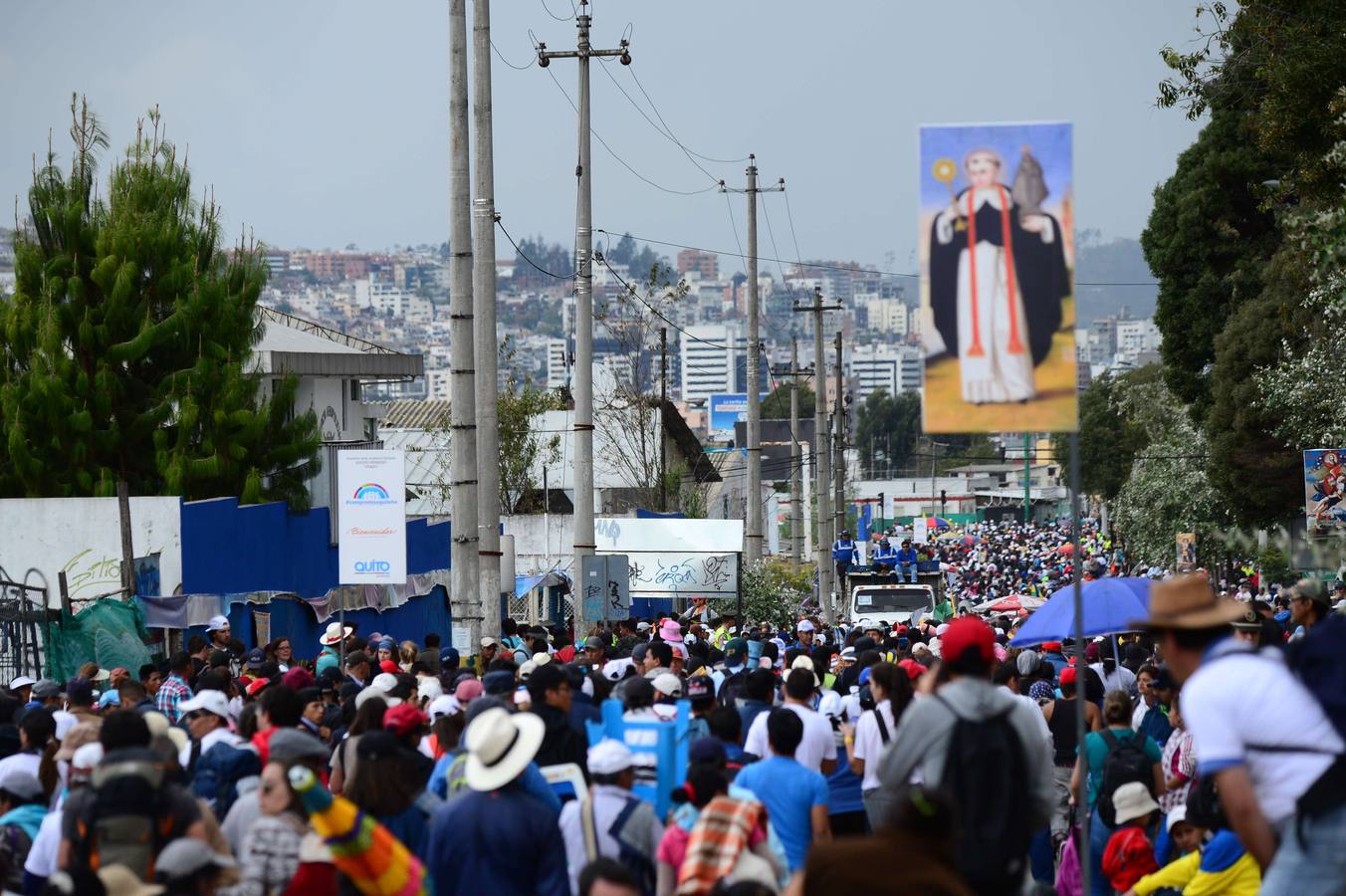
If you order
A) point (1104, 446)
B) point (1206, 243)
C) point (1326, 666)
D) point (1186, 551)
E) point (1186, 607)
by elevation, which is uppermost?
point (1206, 243)

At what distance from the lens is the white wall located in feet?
79.2

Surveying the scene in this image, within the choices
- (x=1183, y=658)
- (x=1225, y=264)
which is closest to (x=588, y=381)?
(x=1183, y=658)

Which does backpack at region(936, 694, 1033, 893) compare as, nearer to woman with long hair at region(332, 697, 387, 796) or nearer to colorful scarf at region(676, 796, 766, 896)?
colorful scarf at region(676, 796, 766, 896)

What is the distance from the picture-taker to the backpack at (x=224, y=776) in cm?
811

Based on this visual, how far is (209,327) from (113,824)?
2403 centimetres

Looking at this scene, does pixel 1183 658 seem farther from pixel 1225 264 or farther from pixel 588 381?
pixel 1225 264

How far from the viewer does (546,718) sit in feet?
28.5

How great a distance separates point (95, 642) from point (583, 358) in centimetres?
815

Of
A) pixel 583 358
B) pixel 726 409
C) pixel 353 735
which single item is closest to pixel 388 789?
pixel 353 735

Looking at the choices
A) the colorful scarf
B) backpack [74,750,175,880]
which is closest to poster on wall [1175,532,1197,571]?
the colorful scarf

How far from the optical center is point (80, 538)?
24.3 metres

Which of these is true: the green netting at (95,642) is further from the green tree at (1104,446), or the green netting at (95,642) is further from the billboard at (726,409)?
the billboard at (726,409)

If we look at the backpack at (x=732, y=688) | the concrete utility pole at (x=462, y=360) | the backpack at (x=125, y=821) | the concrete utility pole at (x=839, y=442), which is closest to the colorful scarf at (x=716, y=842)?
the backpack at (x=125, y=821)

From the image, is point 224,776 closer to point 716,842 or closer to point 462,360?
point 716,842
